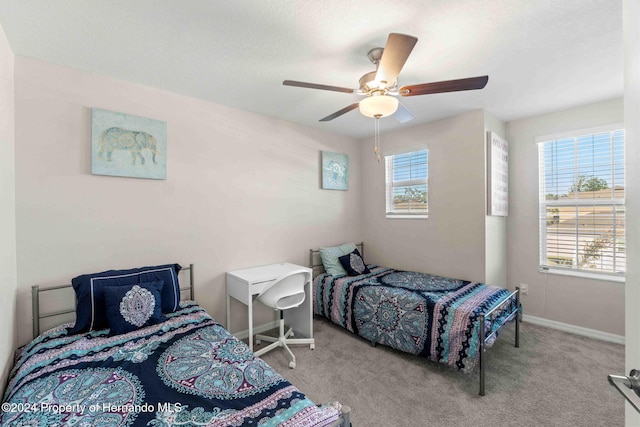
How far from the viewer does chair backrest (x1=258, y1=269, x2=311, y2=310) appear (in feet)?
8.17

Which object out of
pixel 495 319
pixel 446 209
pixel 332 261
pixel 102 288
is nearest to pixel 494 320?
pixel 495 319

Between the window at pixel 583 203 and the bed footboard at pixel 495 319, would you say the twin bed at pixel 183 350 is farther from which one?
the window at pixel 583 203

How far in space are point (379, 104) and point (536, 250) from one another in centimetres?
296

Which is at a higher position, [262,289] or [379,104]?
[379,104]

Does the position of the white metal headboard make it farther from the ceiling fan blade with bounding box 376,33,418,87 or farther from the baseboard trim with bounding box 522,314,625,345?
the baseboard trim with bounding box 522,314,625,345

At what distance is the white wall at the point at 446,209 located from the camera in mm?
3045

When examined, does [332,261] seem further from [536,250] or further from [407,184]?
[536,250]

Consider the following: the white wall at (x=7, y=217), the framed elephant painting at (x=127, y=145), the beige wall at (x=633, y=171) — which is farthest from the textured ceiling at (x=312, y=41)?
the beige wall at (x=633, y=171)

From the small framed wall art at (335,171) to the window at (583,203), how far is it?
7.97 feet

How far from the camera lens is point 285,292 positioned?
253 cm

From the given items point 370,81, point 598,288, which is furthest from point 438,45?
point 598,288

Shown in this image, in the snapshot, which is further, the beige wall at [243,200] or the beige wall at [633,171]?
the beige wall at [243,200]

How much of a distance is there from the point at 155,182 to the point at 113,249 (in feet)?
2.14

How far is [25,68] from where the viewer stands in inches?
74.4
